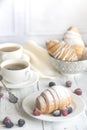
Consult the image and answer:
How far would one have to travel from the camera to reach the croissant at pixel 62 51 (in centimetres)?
111

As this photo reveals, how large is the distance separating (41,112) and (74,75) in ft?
1.05

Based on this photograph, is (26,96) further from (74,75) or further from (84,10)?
(84,10)

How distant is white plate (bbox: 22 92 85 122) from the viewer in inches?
33.2

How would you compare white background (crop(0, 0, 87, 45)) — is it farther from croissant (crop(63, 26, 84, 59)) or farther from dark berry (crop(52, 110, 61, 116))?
dark berry (crop(52, 110, 61, 116))

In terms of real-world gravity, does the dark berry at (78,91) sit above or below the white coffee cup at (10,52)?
below

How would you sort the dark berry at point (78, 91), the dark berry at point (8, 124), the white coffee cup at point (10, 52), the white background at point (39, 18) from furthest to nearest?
1. the white background at point (39, 18)
2. the white coffee cup at point (10, 52)
3. the dark berry at point (78, 91)
4. the dark berry at point (8, 124)

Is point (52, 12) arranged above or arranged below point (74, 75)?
above

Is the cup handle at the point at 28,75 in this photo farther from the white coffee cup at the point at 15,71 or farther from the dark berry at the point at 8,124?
the dark berry at the point at 8,124

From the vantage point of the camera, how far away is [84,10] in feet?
5.35

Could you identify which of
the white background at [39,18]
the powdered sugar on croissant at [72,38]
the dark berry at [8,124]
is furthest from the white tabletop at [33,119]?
the white background at [39,18]

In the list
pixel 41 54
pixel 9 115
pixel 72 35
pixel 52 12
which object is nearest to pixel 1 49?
pixel 41 54

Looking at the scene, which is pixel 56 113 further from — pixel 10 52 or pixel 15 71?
pixel 10 52

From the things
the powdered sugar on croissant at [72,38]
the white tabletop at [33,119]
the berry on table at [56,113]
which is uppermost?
the powdered sugar on croissant at [72,38]

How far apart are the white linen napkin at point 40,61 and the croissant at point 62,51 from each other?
0.07 metres
